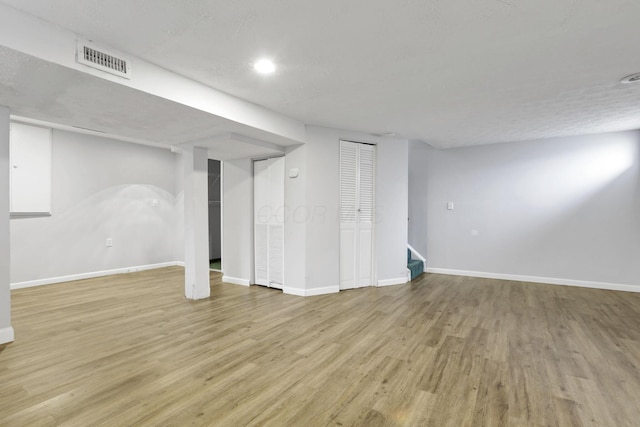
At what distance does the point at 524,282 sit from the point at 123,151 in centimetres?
767

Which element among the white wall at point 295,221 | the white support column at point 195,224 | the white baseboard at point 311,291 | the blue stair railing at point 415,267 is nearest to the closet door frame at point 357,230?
the white baseboard at point 311,291

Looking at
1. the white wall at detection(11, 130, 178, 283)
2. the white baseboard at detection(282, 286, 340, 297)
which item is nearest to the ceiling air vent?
the white baseboard at detection(282, 286, 340, 297)

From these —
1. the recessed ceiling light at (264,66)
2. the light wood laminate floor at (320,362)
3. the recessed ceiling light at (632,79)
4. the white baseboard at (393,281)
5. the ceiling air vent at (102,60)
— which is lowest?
the light wood laminate floor at (320,362)

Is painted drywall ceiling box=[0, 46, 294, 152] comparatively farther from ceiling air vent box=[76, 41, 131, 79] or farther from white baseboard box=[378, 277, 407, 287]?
white baseboard box=[378, 277, 407, 287]

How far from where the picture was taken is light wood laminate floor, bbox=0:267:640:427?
1.80 metres

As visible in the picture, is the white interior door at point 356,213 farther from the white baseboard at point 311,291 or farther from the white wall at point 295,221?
the white wall at point 295,221

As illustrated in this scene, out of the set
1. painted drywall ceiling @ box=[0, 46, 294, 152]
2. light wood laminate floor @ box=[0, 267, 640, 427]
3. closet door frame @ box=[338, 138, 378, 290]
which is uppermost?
painted drywall ceiling @ box=[0, 46, 294, 152]

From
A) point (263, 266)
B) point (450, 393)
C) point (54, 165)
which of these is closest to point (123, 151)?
point (54, 165)

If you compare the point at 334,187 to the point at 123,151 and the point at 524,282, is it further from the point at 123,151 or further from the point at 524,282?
the point at 123,151

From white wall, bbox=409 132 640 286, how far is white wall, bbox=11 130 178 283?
17.5 ft

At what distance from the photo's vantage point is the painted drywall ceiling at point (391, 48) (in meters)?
1.85

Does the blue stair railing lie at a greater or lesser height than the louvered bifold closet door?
lesser

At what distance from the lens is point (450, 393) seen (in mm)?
1996

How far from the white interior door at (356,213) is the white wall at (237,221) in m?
1.50
